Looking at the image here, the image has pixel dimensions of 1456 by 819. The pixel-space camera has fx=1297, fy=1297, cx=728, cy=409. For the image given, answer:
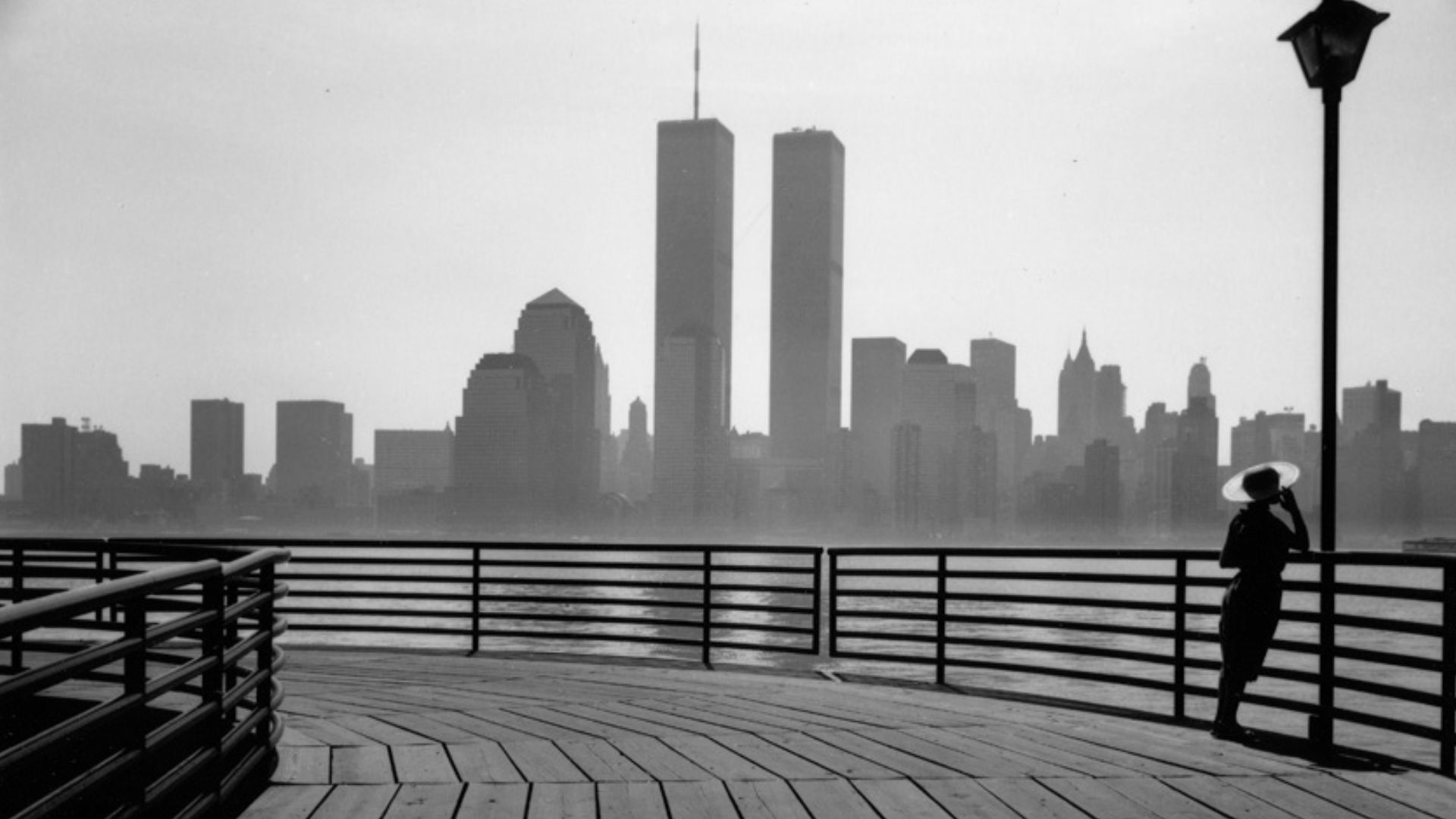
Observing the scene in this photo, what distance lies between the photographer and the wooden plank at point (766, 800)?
5.30 m

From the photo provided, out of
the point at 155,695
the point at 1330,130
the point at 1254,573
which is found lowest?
the point at 155,695

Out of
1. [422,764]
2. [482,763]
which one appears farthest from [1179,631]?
[422,764]

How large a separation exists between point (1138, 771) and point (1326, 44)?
4718 millimetres

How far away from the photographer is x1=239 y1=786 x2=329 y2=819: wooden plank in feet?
17.1

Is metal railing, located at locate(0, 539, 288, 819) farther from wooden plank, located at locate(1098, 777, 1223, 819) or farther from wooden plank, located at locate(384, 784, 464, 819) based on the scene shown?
wooden plank, located at locate(1098, 777, 1223, 819)

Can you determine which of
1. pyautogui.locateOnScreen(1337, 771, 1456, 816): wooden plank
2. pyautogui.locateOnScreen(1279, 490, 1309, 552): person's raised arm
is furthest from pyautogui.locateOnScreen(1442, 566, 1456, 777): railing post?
pyautogui.locateOnScreen(1279, 490, 1309, 552): person's raised arm

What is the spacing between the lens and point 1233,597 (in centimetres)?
750

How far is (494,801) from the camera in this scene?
215 inches

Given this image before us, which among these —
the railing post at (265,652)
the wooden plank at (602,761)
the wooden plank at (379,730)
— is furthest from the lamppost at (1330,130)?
the railing post at (265,652)

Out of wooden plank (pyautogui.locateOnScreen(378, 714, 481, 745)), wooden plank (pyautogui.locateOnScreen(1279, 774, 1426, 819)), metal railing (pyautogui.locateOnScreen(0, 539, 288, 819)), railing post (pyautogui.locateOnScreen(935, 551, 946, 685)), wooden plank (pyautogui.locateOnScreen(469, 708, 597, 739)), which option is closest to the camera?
metal railing (pyautogui.locateOnScreen(0, 539, 288, 819))

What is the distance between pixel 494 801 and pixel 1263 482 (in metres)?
4.66

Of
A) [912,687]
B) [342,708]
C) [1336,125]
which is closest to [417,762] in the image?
[342,708]

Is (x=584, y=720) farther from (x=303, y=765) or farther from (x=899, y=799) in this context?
(x=899, y=799)

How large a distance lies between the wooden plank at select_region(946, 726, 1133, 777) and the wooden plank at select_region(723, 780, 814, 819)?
151 centimetres
